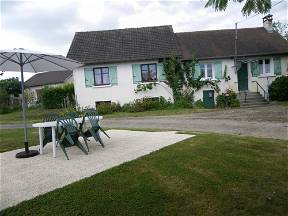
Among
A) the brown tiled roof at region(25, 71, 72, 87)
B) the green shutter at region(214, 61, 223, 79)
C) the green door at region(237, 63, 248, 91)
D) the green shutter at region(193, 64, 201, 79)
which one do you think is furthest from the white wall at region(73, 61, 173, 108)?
the brown tiled roof at region(25, 71, 72, 87)

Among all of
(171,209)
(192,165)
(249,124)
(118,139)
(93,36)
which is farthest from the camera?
(93,36)

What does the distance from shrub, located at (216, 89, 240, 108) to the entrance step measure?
0.57m

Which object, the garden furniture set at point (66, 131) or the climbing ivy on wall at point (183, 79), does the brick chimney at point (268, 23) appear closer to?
the climbing ivy on wall at point (183, 79)

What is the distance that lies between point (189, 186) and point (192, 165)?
1.01 meters

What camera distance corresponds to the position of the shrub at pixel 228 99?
2283 centimetres

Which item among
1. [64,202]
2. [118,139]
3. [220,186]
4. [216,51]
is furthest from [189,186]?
[216,51]

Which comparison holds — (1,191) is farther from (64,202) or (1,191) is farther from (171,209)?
(171,209)

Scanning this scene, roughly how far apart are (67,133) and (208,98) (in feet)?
59.9

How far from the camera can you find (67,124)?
7.74 meters

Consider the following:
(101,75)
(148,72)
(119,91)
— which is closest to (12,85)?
(101,75)

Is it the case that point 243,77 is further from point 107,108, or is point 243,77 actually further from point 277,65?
point 107,108

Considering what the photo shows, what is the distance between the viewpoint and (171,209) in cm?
459

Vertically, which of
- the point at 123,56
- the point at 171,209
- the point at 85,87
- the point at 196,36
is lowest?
the point at 171,209

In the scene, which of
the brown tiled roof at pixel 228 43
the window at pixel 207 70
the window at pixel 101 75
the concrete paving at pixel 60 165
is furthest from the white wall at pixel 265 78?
the concrete paving at pixel 60 165
